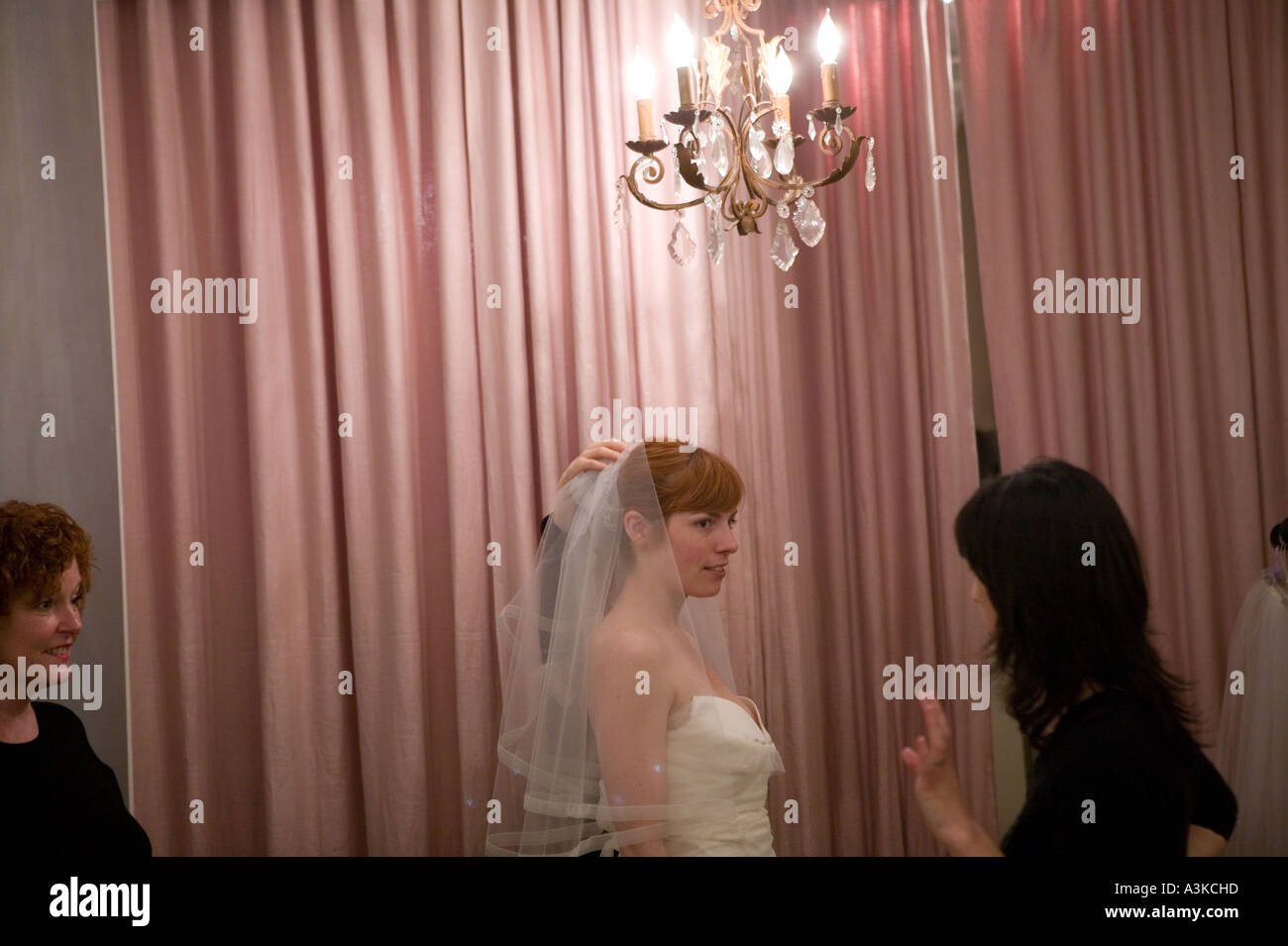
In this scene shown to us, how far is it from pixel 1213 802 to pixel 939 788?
1.50 ft

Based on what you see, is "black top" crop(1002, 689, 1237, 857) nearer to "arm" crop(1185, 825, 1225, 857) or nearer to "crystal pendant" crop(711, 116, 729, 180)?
"arm" crop(1185, 825, 1225, 857)

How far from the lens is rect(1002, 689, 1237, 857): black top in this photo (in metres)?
1.51

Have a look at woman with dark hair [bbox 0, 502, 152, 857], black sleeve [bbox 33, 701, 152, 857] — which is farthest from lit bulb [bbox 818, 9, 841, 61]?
black sleeve [bbox 33, 701, 152, 857]

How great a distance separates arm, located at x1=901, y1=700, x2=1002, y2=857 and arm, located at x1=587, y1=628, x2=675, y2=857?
2.17 ft

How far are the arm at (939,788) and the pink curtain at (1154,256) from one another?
222 centimetres

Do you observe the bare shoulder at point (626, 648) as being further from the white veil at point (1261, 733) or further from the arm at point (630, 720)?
the white veil at point (1261, 733)

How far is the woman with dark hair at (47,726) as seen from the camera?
2.13 meters

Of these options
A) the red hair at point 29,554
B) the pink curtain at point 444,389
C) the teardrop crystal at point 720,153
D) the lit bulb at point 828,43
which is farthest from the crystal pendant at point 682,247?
the red hair at point 29,554

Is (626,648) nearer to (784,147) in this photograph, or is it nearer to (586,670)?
(586,670)

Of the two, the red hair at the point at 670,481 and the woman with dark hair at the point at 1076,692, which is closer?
the woman with dark hair at the point at 1076,692

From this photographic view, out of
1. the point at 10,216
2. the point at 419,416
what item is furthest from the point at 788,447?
the point at 10,216

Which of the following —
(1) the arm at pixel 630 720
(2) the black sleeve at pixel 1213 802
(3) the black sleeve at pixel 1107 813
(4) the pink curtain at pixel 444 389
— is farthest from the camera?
(4) the pink curtain at pixel 444 389
